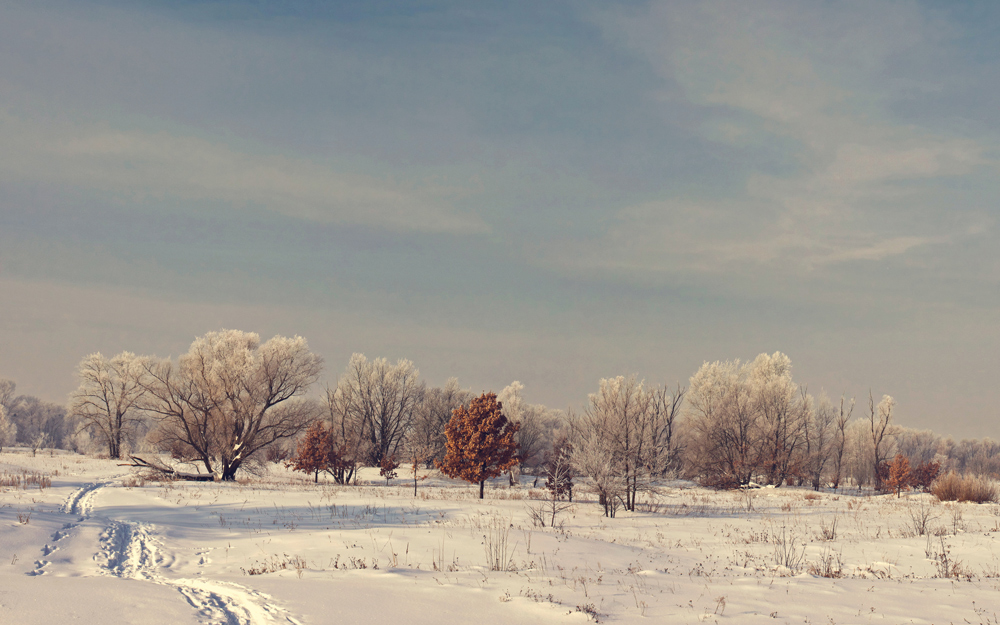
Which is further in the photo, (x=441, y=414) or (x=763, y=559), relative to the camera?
(x=441, y=414)

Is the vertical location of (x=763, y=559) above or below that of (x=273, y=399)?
below

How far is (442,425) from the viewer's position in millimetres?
68750

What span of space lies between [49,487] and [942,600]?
30621 millimetres

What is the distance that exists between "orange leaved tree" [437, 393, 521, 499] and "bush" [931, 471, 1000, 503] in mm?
23806

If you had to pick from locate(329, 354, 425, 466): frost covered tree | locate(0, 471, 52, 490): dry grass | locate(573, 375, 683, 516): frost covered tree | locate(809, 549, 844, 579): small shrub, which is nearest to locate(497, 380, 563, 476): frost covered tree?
locate(329, 354, 425, 466): frost covered tree

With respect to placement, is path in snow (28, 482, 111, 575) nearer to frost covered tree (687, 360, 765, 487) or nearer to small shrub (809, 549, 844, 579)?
small shrub (809, 549, 844, 579)

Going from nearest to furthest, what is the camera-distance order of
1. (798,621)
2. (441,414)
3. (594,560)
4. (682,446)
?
(798,621) < (594,560) < (682,446) < (441,414)

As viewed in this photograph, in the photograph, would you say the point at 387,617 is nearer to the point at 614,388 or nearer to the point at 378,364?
the point at 614,388

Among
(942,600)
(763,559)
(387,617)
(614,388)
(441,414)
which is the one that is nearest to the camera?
(387,617)

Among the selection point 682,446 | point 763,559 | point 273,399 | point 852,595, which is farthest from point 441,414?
point 852,595

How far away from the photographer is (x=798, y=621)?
7.32 m

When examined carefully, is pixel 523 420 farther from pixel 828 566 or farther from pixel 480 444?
pixel 828 566

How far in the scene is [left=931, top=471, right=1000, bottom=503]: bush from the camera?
3250cm

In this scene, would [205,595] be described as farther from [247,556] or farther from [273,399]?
[273,399]
